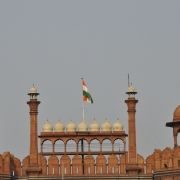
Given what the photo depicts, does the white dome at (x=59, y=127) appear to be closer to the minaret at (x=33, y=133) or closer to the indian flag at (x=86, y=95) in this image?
the minaret at (x=33, y=133)

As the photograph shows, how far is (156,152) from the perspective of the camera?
330 ft

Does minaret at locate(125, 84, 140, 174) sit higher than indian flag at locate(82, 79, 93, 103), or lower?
lower

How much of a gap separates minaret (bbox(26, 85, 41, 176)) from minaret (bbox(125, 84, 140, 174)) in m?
6.16

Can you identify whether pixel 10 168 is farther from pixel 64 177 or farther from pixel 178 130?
pixel 178 130

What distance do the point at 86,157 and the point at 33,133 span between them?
394cm

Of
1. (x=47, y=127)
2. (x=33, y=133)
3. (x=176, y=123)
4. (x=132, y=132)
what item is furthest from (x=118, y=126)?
(x=33, y=133)

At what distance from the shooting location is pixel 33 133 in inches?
3974

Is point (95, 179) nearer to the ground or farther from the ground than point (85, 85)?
nearer to the ground

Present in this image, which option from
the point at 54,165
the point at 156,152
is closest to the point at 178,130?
the point at 156,152

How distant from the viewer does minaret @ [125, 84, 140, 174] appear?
100 meters

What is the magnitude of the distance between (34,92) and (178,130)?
1008 cm

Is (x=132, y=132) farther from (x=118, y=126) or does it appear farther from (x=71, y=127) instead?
(x=71, y=127)

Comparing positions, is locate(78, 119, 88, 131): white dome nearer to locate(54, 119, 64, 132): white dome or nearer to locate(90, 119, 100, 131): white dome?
locate(90, 119, 100, 131): white dome

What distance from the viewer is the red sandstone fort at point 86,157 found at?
100312mm
